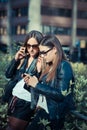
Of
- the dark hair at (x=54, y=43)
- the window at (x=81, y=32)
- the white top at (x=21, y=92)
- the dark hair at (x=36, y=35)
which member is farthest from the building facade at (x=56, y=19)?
the dark hair at (x=54, y=43)

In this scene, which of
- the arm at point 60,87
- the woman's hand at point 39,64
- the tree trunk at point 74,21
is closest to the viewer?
the arm at point 60,87

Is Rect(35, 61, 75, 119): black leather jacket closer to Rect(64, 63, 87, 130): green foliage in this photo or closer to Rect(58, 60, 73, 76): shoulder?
Rect(58, 60, 73, 76): shoulder

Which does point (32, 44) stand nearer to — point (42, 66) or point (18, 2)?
point (42, 66)

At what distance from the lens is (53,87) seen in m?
3.21

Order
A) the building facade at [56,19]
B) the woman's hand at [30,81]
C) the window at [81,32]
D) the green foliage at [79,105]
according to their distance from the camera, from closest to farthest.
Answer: the woman's hand at [30,81] → the green foliage at [79,105] → the building facade at [56,19] → the window at [81,32]

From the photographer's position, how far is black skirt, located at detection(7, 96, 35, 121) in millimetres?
3512

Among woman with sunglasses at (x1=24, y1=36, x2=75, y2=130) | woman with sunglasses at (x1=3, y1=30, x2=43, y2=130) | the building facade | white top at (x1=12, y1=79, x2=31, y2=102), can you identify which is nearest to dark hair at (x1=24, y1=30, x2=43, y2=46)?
woman with sunglasses at (x1=3, y1=30, x2=43, y2=130)

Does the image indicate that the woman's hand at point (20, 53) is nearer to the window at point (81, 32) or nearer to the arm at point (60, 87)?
the arm at point (60, 87)

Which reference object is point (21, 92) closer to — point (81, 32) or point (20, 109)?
point (20, 109)

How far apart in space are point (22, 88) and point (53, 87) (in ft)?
1.48

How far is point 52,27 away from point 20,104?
2923 inches

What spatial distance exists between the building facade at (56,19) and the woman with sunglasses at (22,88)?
70906mm

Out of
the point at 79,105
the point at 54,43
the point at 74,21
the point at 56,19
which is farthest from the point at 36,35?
the point at 56,19

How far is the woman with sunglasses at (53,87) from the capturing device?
3129 mm
